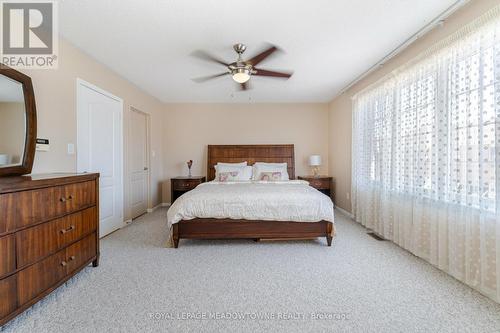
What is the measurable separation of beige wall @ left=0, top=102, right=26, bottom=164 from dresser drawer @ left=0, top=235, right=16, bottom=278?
0.83 metres

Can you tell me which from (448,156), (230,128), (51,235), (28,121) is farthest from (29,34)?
(448,156)

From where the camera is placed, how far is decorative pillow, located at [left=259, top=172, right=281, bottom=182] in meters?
4.69

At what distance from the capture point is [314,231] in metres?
2.96

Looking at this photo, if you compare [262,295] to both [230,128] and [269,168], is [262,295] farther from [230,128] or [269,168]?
[230,128]

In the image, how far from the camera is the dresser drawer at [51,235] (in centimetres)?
156

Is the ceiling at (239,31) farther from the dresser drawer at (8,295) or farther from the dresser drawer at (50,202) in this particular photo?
the dresser drawer at (8,295)

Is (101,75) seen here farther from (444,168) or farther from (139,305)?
A: (444,168)

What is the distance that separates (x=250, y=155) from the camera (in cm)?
540

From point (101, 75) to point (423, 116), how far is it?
4.15 meters

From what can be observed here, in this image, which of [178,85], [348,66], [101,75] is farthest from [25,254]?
[348,66]

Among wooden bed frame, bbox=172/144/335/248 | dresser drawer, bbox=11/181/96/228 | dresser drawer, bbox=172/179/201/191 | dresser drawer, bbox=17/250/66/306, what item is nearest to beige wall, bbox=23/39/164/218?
dresser drawer, bbox=11/181/96/228

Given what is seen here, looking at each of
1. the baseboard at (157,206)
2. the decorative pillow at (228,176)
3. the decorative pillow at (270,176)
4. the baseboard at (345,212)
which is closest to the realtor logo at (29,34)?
the decorative pillow at (228,176)

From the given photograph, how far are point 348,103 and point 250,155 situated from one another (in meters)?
2.32

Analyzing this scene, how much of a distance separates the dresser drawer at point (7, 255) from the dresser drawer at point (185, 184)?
3401mm
